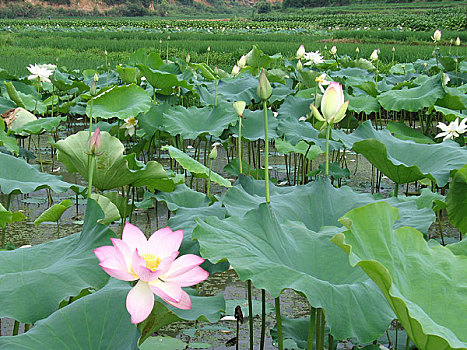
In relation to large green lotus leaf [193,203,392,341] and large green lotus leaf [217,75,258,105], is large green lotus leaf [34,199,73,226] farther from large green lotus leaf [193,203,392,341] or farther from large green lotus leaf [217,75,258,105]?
large green lotus leaf [217,75,258,105]

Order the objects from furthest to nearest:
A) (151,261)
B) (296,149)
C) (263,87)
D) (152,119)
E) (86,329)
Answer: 1. (152,119)
2. (296,149)
3. (263,87)
4. (86,329)
5. (151,261)

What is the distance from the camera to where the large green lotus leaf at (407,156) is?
1942 millimetres

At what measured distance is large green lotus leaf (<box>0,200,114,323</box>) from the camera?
114 centimetres

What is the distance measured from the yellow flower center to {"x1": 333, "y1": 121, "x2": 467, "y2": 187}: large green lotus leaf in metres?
1.14

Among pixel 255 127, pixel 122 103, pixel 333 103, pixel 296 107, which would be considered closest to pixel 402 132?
pixel 296 107

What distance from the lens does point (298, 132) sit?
295cm

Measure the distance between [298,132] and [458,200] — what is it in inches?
52.6

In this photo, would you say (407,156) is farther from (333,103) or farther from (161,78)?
(161,78)

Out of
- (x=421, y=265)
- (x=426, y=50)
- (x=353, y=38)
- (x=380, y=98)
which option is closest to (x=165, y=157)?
(x=380, y=98)

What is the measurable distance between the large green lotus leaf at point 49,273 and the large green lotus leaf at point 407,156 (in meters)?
1.03

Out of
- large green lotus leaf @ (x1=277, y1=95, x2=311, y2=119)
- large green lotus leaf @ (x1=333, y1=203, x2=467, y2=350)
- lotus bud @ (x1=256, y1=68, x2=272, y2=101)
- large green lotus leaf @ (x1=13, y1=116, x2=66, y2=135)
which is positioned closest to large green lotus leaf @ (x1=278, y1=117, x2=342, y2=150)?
large green lotus leaf @ (x1=277, y1=95, x2=311, y2=119)

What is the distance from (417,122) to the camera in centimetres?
630

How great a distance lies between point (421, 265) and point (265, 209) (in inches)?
14.5

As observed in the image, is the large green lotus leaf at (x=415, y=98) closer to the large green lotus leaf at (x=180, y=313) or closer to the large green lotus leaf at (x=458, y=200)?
the large green lotus leaf at (x=458, y=200)
